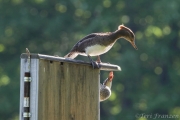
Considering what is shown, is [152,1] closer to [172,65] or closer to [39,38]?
[172,65]

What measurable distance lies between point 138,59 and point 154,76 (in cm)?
109

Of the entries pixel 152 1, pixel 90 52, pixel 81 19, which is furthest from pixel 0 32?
pixel 90 52

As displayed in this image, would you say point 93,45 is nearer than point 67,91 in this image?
No

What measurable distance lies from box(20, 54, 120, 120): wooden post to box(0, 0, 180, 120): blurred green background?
15765 millimetres

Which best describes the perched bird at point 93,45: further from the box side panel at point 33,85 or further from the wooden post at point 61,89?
the box side panel at point 33,85

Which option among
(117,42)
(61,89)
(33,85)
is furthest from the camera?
(117,42)

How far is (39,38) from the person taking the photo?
79.7 ft

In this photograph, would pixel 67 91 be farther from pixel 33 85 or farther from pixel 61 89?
pixel 33 85

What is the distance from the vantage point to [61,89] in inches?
254

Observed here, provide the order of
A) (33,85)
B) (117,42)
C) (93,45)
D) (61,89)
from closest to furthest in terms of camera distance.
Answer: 1. (33,85)
2. (61,89)
3. (93,45)
4. (117,42)

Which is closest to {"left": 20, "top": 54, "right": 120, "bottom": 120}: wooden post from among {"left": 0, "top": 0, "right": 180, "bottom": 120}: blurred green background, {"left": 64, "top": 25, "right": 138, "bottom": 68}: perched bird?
{"left": 64, "top": 25, "right": 138, "bottom": 68}: perched bird

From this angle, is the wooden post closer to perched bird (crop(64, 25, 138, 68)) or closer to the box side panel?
the box side panel

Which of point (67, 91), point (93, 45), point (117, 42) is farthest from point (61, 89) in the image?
point (117, 42)

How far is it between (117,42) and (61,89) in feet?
58.8
